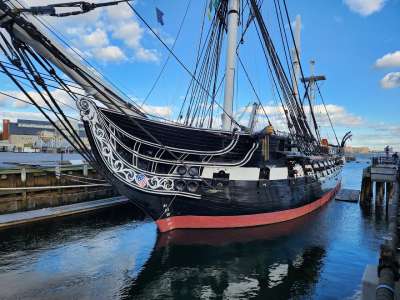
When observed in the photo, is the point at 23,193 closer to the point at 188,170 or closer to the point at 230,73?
the point at 188,170

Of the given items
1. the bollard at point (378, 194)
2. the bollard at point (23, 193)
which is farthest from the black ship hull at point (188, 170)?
the bollard at point (378, 194)

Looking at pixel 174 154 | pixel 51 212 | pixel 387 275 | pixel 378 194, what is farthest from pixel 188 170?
pixel 378 194

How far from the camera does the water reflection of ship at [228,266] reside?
29.2 feet

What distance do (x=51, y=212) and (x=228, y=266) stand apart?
10.2m

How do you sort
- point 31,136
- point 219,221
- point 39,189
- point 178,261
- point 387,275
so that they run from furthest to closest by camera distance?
→ 1. point 31,136
2. point 39,189
3. point 219,221
4. point 178,261
5. point 387,275

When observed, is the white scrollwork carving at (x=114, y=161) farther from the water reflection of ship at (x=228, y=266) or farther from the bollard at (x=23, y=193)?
the bollard at (x=23, y=193)

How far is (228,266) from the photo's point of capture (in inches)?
425

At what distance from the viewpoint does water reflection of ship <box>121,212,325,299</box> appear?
891 centimetres

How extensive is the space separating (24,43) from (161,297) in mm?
7997

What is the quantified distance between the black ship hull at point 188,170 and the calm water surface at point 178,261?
93 cm

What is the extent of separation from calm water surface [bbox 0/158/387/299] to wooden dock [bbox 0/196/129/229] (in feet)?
2.41

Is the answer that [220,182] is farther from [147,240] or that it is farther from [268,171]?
[147,240]

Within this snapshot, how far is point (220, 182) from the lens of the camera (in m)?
14.1

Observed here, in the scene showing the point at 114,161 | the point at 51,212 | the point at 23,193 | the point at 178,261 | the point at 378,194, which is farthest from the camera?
the point at 378,194
